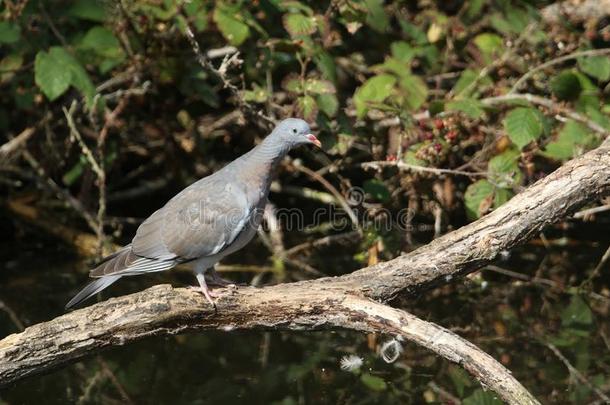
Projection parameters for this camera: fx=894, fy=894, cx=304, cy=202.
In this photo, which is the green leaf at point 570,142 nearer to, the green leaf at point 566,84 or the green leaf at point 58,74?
the green leaf at point 566,84

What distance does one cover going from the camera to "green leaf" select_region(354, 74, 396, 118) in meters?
5.70

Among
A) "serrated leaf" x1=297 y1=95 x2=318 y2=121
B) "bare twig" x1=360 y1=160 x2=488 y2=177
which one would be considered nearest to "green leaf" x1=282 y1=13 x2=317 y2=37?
"serrated leaf" x1=297 y1=95 x2=318 y2=121

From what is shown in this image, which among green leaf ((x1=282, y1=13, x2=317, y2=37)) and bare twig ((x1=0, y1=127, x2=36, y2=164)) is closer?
green leaf ((x1=282, y1=13, x2=317, y2=37))

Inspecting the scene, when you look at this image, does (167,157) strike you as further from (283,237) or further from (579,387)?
(579,387)

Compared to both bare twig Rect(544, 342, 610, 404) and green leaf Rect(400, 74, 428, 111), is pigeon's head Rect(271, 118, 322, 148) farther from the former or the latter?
bare twig Rect(544, 342, 610, 404)

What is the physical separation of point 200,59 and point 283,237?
6.59ft

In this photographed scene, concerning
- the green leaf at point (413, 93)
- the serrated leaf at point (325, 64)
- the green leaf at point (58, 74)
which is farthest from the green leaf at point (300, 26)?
the green leaf at point (58, 74)

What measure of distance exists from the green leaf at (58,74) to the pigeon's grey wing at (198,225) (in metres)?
1.42

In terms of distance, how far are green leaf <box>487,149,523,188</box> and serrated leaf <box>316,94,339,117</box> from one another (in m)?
1.01

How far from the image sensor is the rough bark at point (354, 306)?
3.49m

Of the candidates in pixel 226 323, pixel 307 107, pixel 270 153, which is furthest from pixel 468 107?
pixel 226 323

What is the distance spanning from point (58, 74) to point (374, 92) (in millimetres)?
1984

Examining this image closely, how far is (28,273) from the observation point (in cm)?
661

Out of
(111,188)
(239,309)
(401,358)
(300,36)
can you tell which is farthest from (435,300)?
(111,188)
